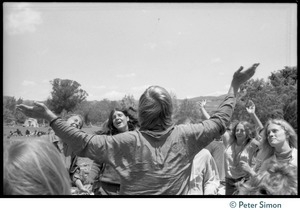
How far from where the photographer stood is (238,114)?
3.95m

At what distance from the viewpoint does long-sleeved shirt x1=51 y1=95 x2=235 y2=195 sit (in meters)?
2.24

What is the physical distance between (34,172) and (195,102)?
238 centimetres

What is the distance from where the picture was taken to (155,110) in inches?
91.5

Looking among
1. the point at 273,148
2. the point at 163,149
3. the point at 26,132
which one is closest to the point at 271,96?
the point at 273,148

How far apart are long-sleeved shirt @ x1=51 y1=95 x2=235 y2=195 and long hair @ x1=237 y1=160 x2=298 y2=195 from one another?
0.31m

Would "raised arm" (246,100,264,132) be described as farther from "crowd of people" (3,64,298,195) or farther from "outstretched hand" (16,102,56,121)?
"outstretched hand" (16,102,56,121)

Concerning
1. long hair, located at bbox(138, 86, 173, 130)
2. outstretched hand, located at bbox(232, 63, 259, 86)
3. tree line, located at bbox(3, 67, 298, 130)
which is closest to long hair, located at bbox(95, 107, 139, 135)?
tree line, located at bbox(3, 67, 298, 130)

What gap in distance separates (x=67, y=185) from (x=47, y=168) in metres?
0.08

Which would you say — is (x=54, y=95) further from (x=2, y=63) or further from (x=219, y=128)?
(x=219, y=128)

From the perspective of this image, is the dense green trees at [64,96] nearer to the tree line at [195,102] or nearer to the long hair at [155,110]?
the tree line at [195,102]

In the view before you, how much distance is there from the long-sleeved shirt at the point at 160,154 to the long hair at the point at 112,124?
856 millimetres

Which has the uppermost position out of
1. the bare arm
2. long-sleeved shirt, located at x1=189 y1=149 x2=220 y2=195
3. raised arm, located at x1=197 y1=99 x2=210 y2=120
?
raised arm, located at x1=197 y1=99 x2=210 y2=120
